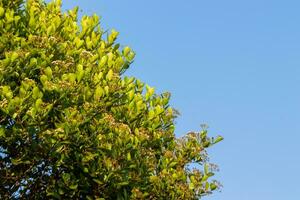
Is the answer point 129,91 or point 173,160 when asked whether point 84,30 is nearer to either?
point 129,91

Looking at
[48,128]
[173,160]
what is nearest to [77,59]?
[48,128]

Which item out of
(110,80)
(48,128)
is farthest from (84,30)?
(48,128)

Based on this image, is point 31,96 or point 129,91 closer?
point 31,96

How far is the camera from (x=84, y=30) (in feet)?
65.0

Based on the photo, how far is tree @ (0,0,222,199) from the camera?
15.8 m

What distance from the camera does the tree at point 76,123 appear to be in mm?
15750

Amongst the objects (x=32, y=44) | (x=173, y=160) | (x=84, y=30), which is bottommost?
(x=173, y=160)

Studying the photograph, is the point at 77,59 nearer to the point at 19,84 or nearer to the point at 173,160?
the point at 19,84

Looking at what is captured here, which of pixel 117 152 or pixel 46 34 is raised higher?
pixel 46 34

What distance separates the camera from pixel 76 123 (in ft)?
51.6

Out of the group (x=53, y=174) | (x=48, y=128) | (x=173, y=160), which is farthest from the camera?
(x=173, y=160)

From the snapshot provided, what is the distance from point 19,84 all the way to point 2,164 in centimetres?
227

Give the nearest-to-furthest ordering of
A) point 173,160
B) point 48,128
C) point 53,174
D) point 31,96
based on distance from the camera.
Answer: point 31,96, point 48,128, point 53,174, point 173,160

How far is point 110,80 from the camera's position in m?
17.2
